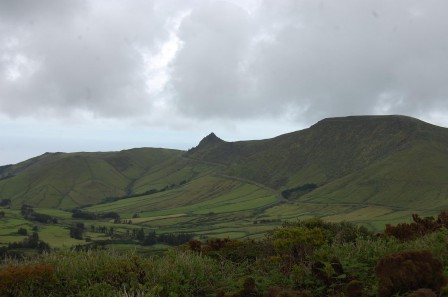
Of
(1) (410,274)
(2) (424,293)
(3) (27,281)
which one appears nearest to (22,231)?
(3) (27,281)

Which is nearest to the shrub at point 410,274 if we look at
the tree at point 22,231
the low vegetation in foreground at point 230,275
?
the low vegetation in foreground at point 230,275

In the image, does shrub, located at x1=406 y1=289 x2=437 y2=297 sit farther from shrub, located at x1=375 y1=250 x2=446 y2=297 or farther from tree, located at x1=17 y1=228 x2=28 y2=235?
tree, located at x1=17 y1=228 x2=28 y2=235

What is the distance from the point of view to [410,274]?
10.9m

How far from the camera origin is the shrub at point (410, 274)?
1080 cm

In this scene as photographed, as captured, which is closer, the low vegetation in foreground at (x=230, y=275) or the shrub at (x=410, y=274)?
the shrub at (x=410, y=274)

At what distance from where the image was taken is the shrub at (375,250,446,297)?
35.4ft

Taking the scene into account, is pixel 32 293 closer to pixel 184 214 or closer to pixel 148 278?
pixel 148 278

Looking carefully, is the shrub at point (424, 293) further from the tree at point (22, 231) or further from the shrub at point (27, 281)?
the tree at point (22, 231)

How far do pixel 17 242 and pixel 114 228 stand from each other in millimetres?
45040

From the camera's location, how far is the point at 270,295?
11.4 m

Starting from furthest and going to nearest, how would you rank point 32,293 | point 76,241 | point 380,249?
point 76,241 → point 380,249 → point 32,293

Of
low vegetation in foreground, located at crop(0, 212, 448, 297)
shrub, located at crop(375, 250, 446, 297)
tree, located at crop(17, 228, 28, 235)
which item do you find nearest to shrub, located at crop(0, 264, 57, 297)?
low vegetation in foreground, located at crop(0, 212, 448, 297)

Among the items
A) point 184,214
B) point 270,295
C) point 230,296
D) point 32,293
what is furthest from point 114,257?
point 184,214

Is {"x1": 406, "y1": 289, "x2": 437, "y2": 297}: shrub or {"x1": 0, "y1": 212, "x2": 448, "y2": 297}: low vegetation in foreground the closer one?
{"x1": 406, "y1": 289, "x2": 437, "y2": 297}: shrub
